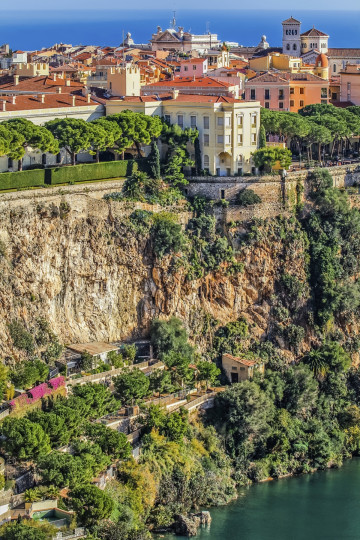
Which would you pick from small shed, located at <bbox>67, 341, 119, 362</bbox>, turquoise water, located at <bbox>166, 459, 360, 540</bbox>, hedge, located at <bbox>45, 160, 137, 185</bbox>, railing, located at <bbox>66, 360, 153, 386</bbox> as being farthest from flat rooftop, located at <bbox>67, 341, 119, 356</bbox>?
turquoise water, located at <bbox>166, 459, 360, 540</bbox>

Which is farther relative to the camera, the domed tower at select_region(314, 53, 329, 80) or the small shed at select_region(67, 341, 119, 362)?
the domed tower at select_region(314, 53, 329, 80)

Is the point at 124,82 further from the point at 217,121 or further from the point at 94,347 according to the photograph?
the point at 94,347


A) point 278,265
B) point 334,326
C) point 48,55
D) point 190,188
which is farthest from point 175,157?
point 48,55

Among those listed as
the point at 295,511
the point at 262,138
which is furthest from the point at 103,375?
the point at 262,138

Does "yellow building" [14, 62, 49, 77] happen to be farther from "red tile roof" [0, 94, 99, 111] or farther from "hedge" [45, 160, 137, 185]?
"hedge" [45, 160, 137, 185]

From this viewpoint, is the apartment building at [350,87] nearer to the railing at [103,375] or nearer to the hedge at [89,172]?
the hedge at [89,172]

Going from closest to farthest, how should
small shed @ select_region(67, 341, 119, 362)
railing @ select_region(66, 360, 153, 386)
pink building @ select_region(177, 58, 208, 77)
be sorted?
1. railing @ select_region(66, 360, 153, 386)
2. small shed @ select_region(67, 341, 119, 362)
3. pink building @ select_region(177, 58, 208, 77)
